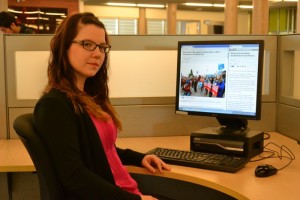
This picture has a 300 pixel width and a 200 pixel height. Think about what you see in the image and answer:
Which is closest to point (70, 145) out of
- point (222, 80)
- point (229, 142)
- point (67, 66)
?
point (67, 66)

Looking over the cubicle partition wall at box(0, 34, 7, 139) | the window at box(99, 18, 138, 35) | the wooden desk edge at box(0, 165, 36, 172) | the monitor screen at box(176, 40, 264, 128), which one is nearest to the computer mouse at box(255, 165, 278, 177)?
the monitor screen at box(176, 40, 264, 128)

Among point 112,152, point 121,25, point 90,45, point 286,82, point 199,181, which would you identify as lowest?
point 199,181

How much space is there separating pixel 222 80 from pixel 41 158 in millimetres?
986

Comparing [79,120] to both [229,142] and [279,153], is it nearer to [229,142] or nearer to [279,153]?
[229,142]

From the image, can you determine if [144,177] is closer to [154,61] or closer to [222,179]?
[154,61]

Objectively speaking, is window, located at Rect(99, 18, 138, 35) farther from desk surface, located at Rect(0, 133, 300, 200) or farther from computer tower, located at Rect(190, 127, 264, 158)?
computer tower, located at Rect(190, 127, 264, 158)

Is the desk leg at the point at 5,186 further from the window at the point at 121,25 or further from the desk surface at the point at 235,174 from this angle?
the window at the point at 121,25

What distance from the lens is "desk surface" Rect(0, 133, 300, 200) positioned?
1296 millimetres

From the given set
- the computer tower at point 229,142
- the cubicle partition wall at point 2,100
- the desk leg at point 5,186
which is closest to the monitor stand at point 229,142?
the computer tower at point 229,142

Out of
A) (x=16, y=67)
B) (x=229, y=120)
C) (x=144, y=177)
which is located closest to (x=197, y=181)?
(x=229, y=120)

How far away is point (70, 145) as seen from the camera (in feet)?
4.05

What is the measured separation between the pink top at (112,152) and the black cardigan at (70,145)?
0.09 metres

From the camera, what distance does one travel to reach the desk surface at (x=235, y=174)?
1296 mm

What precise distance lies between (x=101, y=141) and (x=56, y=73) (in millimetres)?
281
